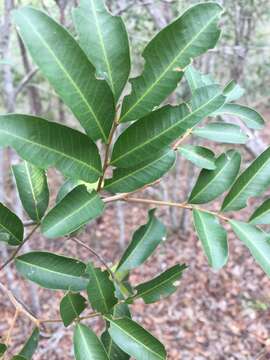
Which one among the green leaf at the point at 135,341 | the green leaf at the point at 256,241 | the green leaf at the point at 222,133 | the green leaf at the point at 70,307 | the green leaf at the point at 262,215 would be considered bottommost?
the green leaf at the point at 135,341

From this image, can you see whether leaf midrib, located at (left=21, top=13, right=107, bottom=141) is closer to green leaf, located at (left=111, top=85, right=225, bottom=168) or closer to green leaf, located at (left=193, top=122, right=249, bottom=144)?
green leaf, located at (left=111, top=85, right=225, bottom=168)

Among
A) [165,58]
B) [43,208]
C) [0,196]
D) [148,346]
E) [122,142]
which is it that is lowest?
[0,196]

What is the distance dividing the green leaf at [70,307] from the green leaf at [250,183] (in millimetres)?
333

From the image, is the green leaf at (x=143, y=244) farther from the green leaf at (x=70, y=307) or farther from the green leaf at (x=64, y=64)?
the green leaf at (x=64, y=64)

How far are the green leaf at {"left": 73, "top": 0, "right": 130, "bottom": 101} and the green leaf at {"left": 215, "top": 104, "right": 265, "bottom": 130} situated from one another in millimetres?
378

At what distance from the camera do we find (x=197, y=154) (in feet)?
2.53

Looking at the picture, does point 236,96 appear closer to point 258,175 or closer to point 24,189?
point 258,175

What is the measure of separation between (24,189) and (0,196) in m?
1.06

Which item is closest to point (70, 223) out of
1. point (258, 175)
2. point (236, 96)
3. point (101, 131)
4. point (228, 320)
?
point (101, 131)

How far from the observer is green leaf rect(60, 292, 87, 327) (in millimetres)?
653

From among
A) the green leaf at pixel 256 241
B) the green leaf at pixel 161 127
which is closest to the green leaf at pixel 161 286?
the green leaf at pixel 256 241

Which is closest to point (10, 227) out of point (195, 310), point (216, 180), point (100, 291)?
point (100, 291)

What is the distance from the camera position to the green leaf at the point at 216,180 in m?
0.77

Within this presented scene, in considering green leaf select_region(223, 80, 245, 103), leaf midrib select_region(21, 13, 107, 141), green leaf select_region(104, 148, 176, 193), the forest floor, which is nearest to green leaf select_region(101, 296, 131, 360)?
green leaf select_region(104, 148, 176, 193)
